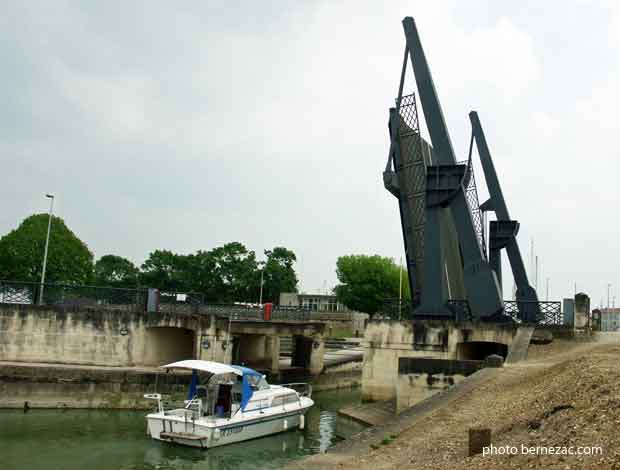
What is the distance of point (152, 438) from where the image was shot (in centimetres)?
1866

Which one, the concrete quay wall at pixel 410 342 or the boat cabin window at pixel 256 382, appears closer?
the boat cabin window at pixel 256 382

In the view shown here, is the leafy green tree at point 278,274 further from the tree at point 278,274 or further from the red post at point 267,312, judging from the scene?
the red post at point 267,312

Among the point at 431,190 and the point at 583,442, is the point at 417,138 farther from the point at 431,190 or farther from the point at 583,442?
the point at 583,442

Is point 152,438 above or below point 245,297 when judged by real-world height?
below

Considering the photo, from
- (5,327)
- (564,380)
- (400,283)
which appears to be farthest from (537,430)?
(400,283)

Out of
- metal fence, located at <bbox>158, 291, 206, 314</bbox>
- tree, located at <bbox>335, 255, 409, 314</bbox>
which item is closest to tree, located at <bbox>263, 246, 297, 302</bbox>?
tree, located at <bbox>335, 255, 409, 314</bbox>

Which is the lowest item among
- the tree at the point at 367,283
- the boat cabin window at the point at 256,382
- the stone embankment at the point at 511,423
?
the boat cabin window at the point at 256,382

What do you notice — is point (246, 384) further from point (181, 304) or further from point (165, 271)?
point (165, 271)

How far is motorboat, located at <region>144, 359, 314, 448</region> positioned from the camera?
18.0 meters

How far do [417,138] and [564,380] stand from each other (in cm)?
1635

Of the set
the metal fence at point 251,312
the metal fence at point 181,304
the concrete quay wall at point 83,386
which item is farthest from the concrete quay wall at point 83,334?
the metal fence at point 251,312

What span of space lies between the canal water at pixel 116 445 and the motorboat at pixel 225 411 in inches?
13.9

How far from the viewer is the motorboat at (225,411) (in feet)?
59.0

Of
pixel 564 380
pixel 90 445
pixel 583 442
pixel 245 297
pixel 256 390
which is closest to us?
pixel 583 442
